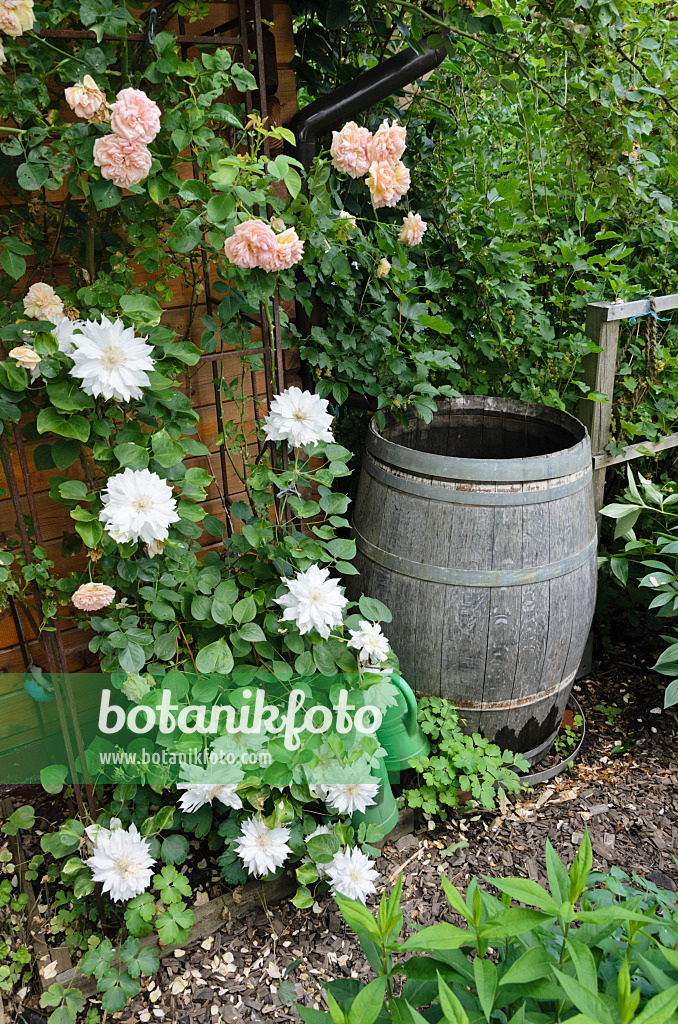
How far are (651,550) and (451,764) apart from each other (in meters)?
1.02

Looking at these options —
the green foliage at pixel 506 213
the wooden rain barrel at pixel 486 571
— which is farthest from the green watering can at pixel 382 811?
the green foliage at pixel 506 213

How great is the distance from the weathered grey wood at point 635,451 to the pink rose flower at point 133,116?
5.58ft

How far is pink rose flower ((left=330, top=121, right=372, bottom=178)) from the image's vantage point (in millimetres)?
1472

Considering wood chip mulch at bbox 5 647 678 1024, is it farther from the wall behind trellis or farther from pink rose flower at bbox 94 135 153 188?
pink rose flower at bbox 94 135 153 188

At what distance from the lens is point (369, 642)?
1587mm

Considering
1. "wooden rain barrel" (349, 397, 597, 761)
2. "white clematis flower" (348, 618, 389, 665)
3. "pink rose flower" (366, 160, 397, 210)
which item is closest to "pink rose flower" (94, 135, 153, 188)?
"pink rose flower" (366, 160, 397, 210)

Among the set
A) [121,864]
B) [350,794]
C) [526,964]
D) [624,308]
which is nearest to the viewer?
[526,964]

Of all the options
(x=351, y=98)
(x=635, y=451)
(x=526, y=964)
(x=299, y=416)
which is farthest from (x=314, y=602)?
(x=635, y=451)

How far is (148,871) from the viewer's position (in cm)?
151

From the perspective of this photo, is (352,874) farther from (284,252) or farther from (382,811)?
(284,252)

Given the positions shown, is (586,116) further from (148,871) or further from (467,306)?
(148,871)

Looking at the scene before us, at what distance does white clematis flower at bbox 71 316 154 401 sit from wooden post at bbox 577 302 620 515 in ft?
5.07

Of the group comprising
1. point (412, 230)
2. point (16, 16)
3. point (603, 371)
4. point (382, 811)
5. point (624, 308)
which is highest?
point (16, 16)

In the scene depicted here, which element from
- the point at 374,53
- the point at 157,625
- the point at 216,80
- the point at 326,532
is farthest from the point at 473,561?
the point at 374,53
